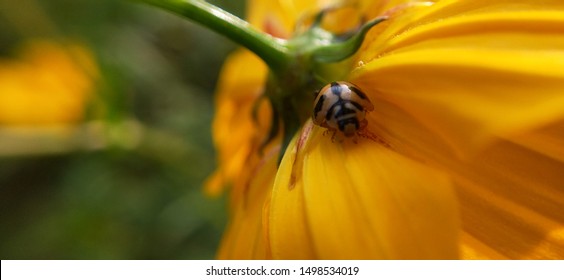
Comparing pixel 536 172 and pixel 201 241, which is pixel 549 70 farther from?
pixel 201 241

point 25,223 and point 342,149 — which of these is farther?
point 25,223

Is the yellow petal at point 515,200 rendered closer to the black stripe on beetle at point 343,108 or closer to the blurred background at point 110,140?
the black stripe on beetle at point 343,108

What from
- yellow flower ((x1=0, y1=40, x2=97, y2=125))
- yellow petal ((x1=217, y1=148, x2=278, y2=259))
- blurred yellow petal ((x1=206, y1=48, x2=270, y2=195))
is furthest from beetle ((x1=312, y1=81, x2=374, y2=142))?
yellow flower ((x1=0, y1=40, x2=97, y2=125))

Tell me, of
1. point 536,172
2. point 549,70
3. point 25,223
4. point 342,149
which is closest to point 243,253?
point 342,149

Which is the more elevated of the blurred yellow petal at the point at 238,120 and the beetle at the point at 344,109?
the blurred yellow petal at the point at 238,120

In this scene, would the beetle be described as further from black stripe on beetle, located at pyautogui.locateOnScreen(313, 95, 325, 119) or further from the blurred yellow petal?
the blurred yellow petal

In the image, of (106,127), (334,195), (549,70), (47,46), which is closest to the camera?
(549,70)

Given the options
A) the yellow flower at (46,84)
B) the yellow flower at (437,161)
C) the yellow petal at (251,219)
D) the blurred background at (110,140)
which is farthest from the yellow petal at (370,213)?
the yellow flower at (46,84)

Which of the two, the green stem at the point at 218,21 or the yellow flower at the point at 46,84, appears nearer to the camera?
the green stem at the point at 218,21
